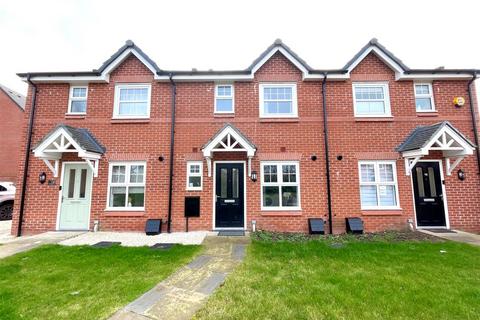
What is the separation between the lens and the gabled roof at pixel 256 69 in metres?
8.70

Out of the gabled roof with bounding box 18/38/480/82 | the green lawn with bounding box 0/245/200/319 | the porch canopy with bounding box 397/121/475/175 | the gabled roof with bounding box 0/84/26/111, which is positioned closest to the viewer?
the green lawn with bounding box 0/245/200/319

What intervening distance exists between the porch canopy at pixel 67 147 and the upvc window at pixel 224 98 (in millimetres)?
4868

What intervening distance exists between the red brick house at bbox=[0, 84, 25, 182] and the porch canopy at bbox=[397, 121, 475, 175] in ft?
84.3

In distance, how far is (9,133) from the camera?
59.0ft

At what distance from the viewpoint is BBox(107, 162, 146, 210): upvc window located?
8484 mm

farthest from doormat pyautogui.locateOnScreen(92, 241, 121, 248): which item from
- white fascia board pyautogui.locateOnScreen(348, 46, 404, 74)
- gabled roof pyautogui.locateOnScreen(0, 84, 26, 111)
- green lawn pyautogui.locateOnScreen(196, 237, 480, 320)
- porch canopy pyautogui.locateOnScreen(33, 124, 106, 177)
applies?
gabled roof pyautogui.locateOnScreen(0, 84, 26, 111)

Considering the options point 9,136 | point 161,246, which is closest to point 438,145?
point 161,246

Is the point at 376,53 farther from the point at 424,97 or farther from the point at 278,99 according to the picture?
Result: the point at 278,99

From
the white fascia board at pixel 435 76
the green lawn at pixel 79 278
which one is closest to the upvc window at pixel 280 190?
the green lawn at pixel 79 278

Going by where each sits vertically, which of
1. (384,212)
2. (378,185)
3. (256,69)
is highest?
(256,69)

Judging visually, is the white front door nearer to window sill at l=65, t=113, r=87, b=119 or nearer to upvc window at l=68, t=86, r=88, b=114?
window sill at l=65, t=113, r=87, b=119

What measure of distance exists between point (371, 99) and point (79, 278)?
11.0 meters

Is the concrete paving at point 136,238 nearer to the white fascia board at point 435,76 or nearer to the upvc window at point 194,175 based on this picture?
the upvc window at point 194,175

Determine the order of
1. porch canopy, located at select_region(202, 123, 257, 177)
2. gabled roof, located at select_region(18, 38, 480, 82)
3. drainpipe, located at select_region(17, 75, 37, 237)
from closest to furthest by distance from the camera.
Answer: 1. porch canopy, located at select_region(202, 123, 257, 177)
2. drainpipe, located at select_region(17, 75, 37, 237)
3. gabled roof, located at select_region(18, 38, 480, 82)
